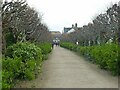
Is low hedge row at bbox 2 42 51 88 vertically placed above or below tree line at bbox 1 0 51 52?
below

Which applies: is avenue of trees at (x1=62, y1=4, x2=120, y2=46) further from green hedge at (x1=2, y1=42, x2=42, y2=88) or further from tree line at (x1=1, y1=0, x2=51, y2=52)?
green hedge at (x1=2, y1=42, x2=42, y2=88)

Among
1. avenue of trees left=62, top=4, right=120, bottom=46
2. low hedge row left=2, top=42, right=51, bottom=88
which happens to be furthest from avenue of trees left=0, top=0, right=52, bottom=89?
avenue of trees left=62, top=4, right=120, bottom=46

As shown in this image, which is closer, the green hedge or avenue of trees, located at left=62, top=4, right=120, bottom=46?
the green hedge

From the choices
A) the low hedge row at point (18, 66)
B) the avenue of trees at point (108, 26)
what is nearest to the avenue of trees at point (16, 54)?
the low hedge row at point (18, 66)

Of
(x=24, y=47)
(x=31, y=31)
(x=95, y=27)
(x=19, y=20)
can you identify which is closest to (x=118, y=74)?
(x=24, y=47)

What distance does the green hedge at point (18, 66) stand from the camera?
867 centimetres

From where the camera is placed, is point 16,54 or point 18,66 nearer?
point 18,66

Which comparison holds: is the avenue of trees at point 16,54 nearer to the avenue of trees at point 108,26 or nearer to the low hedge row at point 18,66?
the low hedge row at point 18,66

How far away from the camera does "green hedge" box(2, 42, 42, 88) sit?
28.4 feet

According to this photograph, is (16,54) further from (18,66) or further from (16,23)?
(16,23)

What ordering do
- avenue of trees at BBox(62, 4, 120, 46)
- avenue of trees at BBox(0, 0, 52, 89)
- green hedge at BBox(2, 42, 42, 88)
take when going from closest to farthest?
1. green hedge at BBox(2, 42, 42, 88)
2. avenue of trees at BBox(0, 0, 52, 89)
3. avenue of trees at BBox(62, 4, 120, 46)

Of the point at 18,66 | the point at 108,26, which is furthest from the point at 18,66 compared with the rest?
the point at 108,26

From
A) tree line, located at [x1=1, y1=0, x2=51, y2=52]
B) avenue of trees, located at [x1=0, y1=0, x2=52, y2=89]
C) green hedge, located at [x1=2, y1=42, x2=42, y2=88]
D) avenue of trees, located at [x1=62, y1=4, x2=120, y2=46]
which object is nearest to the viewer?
green hedge, located at [x1=2, y1=42, x2=42, y2=88]

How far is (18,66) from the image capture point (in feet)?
35.9
